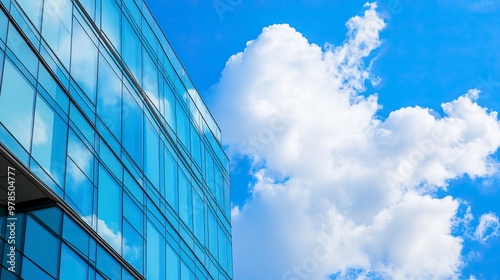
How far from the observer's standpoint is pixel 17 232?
18328 mm

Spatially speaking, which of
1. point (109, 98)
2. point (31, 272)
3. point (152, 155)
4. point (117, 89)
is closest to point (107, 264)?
point (31, 272)

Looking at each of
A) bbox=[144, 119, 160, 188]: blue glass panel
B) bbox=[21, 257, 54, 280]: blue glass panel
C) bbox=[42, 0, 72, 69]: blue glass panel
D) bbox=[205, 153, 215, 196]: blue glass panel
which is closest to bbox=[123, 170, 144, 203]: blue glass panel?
bbox=[144, 119, 160, 188]: blue glass panel

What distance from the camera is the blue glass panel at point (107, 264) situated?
74.0ft

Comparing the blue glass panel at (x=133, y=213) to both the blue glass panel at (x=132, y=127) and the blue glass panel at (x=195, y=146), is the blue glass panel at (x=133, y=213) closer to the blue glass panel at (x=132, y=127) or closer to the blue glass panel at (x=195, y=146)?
the blue glass panel at (x=132, y=127)

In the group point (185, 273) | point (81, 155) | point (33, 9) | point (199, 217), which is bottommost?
point (81, 155)

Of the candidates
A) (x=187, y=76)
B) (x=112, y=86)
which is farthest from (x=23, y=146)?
(x=187, y=76)

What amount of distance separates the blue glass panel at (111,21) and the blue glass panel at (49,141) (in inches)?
295

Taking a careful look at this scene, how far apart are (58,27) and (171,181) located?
11.4m

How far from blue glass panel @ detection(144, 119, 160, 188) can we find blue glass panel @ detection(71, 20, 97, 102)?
17.4ft

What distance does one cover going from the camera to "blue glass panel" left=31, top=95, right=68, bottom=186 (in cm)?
1955

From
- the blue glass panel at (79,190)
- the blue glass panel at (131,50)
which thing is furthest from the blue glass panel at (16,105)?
the blue glass panel at (131,50)

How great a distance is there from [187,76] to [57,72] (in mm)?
17931

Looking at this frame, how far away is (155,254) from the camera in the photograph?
28.4 metres

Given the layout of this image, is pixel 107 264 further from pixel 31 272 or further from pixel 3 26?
pixel 3 26
